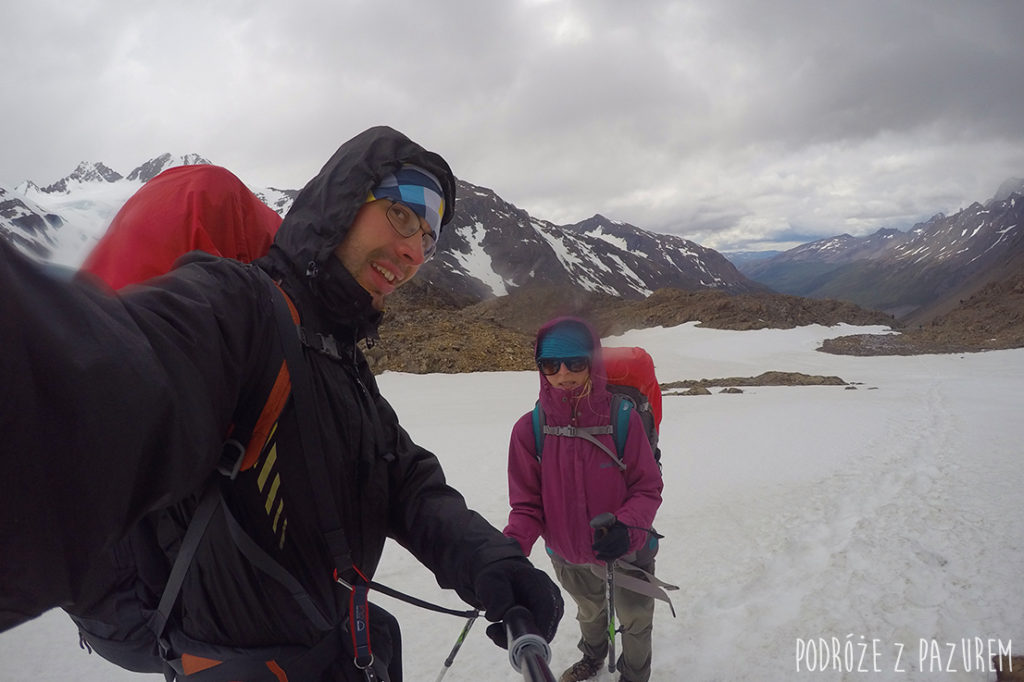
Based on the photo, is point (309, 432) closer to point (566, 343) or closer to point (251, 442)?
point (251, 442)

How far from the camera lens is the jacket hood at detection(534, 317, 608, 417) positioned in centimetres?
283

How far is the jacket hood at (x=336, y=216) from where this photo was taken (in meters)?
1.45

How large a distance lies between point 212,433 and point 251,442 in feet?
0.87

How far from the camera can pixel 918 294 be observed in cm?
19625

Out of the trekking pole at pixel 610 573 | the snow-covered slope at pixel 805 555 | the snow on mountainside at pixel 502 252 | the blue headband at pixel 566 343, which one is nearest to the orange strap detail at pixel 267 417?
the trekking pole at pixel 610 573

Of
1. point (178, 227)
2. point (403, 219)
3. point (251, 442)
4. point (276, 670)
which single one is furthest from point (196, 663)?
point (403, 219)

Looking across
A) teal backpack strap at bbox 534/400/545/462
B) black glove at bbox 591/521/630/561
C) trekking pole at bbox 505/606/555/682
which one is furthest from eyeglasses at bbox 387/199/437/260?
black glove at bbox 591/521/630/561

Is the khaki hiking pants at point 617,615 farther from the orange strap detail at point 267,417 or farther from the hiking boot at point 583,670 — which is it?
the orange strap detail at point 267,417

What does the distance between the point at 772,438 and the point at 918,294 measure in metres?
242

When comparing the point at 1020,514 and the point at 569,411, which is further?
the point at 1020,514

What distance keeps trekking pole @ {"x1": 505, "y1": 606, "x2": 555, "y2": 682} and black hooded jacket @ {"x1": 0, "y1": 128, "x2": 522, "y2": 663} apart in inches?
6.7

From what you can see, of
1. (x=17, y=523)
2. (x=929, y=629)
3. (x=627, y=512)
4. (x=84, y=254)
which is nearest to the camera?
(x=17, y=523)

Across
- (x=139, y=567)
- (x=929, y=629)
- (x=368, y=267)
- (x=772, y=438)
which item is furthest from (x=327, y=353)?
(x=772, y=438)

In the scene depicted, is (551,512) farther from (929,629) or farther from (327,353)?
(929,629)
